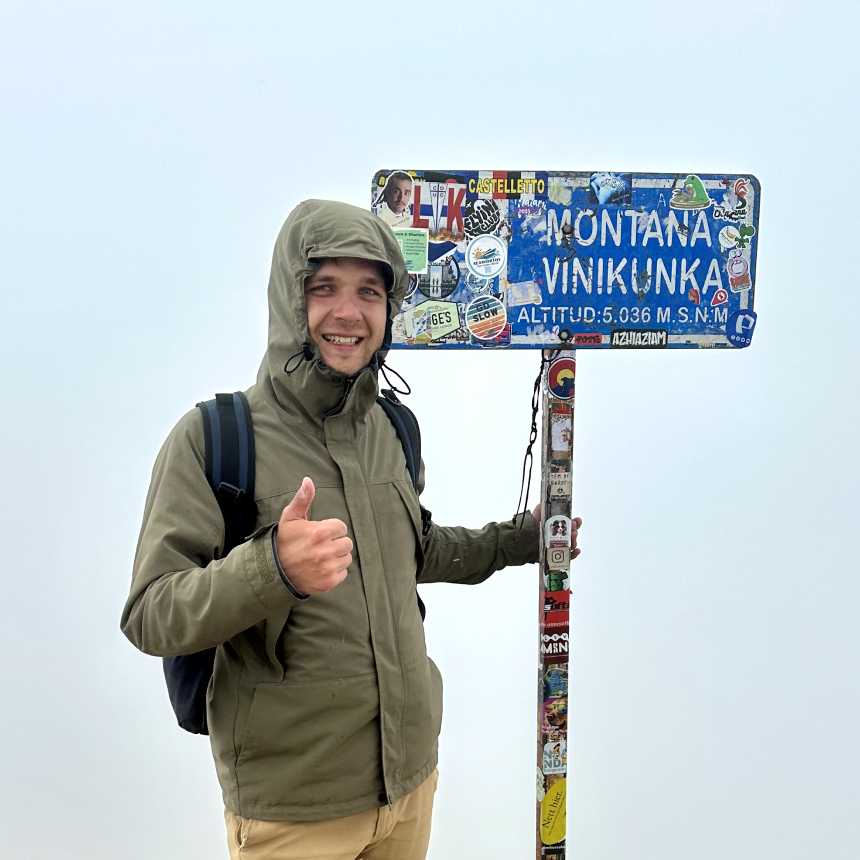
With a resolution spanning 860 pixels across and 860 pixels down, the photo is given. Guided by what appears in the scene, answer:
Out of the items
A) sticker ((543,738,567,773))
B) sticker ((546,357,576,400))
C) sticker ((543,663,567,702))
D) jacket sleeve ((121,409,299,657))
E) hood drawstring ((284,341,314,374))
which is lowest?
sticker ((543,738,567,773))

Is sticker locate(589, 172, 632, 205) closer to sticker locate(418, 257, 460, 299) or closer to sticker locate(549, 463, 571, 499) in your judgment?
sticker locate(418, 257, 460, 299)

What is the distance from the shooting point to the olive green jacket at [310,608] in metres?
0.93

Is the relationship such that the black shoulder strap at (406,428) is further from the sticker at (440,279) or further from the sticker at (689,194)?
the sticker at (689,194)

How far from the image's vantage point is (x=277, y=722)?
3.12 ft

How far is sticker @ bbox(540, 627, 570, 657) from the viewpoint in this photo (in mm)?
1224

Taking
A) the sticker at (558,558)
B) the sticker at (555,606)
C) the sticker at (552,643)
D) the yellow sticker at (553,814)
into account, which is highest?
the sticker at (558,558)

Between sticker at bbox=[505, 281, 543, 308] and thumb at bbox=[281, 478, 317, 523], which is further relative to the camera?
sticker at bbox=[505, 281, 543, 308]

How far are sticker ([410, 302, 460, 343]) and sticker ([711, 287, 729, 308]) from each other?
0.33m

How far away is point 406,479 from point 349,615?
186 mm

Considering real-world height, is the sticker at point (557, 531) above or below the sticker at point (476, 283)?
below

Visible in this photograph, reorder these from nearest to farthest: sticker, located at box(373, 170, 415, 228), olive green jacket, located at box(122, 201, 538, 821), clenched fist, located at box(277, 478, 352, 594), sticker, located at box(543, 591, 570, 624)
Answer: clenched fist, located at box(277, 478, 352, 594), olive green jacket, located at box(122, 201, 538, 821), sticker, located at box(373, 170, 415, 228), sticker, located at box(543, 591, 570, 624)

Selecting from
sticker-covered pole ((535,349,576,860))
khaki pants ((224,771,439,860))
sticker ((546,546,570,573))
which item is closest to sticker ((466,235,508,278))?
sticker-covered pole ((535,349,576,860))

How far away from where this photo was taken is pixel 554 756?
1230 mm

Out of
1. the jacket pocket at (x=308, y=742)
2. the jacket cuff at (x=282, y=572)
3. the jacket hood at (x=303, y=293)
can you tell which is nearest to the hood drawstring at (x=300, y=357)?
the jacket hood at (x=303, y=293)
